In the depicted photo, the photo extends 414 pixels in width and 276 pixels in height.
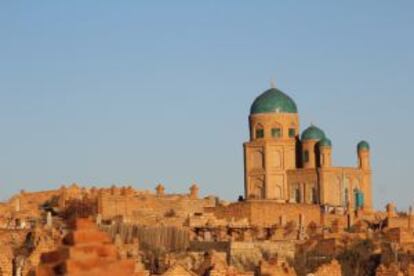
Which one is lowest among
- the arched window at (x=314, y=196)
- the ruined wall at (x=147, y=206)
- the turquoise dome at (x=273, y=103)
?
the ruined wall at (x=147, y=206)

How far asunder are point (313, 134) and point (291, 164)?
214 cm

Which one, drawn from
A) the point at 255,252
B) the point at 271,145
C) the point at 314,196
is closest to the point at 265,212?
the point at 314,196

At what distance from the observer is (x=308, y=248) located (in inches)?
2312

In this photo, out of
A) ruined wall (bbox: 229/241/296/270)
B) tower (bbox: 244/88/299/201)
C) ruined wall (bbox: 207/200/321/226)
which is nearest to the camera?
ruined wall (bbox: 229/241/296/270)

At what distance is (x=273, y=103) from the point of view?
8494 cm

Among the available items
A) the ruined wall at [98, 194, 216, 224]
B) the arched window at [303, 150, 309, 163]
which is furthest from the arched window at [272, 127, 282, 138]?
the ruined wall at [98, 194, 216, 224]

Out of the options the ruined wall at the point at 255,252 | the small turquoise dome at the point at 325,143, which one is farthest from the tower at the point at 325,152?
the ruined wall at the point at 255,252

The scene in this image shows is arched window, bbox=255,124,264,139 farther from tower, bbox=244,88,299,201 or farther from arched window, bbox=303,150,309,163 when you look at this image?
arched window, bbox=303,150,309,163

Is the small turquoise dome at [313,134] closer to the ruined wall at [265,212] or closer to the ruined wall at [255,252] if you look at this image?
the ruined wall at [265,212]

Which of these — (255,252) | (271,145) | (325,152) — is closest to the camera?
(255,252)

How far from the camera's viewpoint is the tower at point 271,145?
8462cm

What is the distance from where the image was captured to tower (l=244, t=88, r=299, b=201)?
8462cm

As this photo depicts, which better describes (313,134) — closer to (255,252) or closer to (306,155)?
(306,155)

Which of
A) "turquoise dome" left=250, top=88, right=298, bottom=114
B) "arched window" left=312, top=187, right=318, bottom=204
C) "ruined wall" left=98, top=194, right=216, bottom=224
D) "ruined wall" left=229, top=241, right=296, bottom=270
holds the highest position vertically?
"turquoise dome" left=250, top=88, right=298, bottom=114
